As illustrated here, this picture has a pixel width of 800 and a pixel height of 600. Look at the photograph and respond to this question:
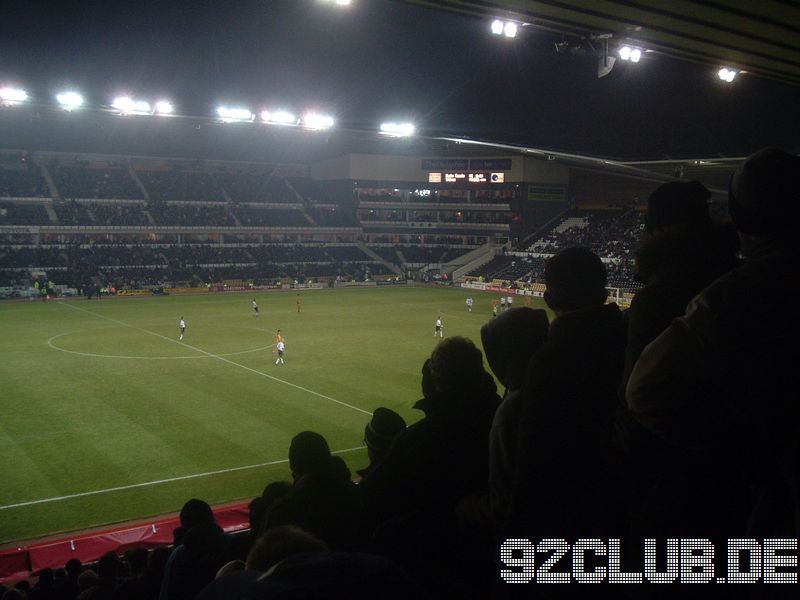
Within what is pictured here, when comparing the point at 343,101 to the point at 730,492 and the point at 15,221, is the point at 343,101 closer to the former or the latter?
the point at 730,492

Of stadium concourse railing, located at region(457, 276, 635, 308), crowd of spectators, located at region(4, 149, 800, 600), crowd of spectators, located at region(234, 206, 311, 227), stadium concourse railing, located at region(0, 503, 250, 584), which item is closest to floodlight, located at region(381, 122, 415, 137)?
stadium concourse railing, located at region(0, 503, 250, 584)

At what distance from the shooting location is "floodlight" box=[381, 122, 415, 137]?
28.7 metres

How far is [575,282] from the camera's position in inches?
111

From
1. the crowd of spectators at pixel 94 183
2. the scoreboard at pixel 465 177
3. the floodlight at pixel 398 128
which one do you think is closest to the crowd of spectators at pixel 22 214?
the crowd of spectators at pixel 94 183

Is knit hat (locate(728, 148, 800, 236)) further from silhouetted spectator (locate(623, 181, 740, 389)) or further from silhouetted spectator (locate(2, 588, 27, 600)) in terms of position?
silhouetted spectator (locate(2, 588, 27, 600))

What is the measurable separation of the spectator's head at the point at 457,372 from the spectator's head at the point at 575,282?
69 centimetres

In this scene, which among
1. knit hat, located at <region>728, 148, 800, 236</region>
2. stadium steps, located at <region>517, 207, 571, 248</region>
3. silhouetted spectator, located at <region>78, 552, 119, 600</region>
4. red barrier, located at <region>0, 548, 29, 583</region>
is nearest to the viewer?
knit hat, located at <region>728, 148, 800, 236</region>

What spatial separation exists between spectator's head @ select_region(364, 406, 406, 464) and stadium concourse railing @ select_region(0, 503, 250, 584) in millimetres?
5892

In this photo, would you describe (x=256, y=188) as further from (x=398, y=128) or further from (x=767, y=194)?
(x=767, y=194)

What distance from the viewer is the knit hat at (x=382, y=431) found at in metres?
4.70

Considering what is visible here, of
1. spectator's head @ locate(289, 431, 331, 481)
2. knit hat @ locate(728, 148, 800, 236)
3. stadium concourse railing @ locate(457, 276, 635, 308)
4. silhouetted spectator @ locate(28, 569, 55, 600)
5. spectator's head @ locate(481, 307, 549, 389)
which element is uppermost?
knit hat @ locate(728, 148, 800, 236)

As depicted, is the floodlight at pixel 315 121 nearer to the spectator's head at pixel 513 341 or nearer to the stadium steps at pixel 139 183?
the spectator's head at pixel 513 341

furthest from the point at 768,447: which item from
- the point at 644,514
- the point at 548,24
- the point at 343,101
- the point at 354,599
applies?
the point at 343,101

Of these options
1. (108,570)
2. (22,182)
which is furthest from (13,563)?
(22,182)
